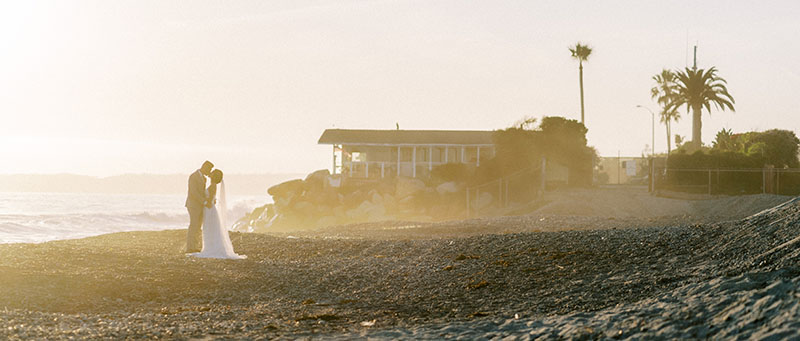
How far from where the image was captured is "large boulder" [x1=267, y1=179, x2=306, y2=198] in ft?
159

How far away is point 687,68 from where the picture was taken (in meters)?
50.9

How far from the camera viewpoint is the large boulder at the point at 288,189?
159 ft

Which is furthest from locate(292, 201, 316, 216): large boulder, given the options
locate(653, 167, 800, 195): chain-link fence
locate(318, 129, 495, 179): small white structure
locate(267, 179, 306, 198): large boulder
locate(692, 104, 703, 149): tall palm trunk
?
locate(692, 104, 703, 149): tall palm trunk

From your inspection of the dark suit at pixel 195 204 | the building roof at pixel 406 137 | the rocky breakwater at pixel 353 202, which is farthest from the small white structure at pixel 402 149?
the dark suit at pixel 195 204

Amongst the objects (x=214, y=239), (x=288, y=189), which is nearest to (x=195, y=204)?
(x=214, y=239)

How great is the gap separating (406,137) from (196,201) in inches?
1590

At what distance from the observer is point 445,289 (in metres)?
9.53

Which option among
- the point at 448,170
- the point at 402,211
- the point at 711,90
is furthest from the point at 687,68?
the point at 402,211

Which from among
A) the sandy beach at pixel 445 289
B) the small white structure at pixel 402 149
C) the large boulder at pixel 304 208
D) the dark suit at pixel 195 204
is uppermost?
the small white structure at pixel 402 149

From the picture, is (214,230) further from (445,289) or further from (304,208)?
(304,208)

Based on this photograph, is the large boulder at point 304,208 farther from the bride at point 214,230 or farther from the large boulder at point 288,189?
the bride at point 214,230

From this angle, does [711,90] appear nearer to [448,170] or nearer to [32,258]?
[448,170]

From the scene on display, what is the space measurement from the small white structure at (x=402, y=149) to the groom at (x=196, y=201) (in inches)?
1402

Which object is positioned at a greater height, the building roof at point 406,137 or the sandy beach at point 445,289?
the building roof at point 406,137
